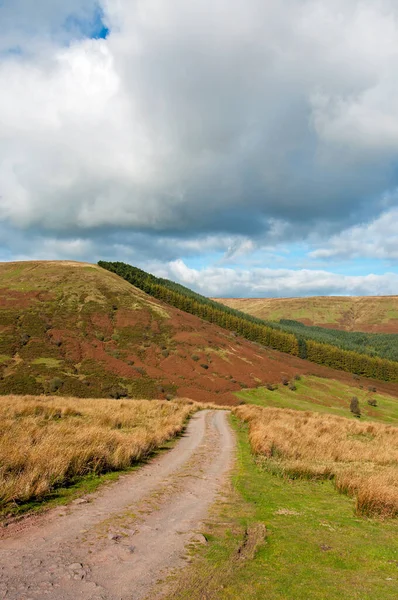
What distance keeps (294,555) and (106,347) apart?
74.3 meters

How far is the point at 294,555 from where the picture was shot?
5828mm

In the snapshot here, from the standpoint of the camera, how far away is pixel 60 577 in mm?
4594

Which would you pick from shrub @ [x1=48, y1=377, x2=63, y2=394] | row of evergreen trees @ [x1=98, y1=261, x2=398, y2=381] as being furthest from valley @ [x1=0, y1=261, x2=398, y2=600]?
row of evergreen trees @ [x1=98, y1=261, x2=398, y2=381]

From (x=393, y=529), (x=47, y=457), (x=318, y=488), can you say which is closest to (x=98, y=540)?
(x=47, y=457)

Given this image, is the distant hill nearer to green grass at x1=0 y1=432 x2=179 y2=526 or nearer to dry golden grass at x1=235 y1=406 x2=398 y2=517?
dry golden grass at x1=235 y1=406 x2=398 y2=517

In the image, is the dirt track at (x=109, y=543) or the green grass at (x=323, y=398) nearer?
the dirt track at (x=109, y=543)

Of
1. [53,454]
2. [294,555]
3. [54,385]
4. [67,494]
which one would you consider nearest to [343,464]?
[294,555]

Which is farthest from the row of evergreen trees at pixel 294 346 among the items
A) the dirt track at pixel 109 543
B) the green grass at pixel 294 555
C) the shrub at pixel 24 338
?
the green grass at pixel 294 555

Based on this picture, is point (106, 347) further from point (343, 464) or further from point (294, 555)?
point (294, 555)

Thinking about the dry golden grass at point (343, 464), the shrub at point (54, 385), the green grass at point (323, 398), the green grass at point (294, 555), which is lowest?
the green grass at point (323, 398)

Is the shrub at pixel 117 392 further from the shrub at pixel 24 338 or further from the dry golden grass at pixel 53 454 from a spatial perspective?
the dry golden grass at pixel 53 454

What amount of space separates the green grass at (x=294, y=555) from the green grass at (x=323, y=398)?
2228 inches

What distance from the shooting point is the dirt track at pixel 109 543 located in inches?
173

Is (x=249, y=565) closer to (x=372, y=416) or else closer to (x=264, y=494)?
(x=264, y=494)
